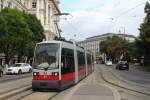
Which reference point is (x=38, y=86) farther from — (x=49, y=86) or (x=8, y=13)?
(x=8, y=13)

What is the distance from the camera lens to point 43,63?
2398cm

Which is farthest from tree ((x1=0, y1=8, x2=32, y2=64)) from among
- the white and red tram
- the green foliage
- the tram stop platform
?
the tram stop platform

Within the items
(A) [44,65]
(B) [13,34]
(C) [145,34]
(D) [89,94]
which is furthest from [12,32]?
(D) [89,94]

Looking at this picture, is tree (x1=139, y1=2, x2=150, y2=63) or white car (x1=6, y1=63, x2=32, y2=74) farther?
tree (x1=139, y1=2, x2=150, y2=63)

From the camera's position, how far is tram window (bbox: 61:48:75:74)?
24634 millimetres

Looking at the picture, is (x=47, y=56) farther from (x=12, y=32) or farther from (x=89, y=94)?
(x=12, y=32)

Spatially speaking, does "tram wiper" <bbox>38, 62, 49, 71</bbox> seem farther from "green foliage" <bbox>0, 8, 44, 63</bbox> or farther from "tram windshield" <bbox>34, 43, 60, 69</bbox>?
"green foliage" <bbox>0, 8, 44, 63</bbox>

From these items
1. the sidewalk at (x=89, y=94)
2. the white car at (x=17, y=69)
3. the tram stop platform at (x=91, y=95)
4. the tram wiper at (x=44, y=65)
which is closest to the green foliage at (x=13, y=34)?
the white car at (x=17, y=69)

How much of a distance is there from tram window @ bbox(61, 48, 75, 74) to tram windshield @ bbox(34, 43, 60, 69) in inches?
22.5

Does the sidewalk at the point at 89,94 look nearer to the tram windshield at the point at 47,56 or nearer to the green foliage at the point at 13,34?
the tram windshield at the point at 47,56

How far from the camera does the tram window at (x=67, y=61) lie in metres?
24.6

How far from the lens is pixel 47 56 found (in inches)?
951

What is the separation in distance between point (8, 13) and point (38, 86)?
141ft

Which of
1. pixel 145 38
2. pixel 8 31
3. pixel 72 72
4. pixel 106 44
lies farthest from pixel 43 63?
pixel 106 44
